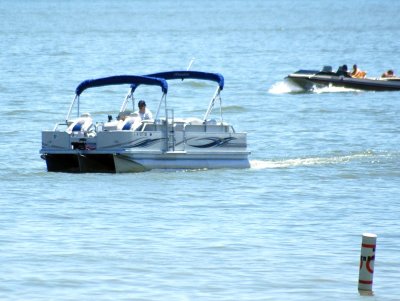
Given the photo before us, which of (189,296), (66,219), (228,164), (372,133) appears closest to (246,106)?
(372,133)

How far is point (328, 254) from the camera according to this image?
70.1 ft

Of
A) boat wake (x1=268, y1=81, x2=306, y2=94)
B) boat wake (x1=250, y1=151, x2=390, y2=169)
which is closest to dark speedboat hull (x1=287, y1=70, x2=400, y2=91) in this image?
boat wake (x1=268, y1=81, x2=306, y2=94)

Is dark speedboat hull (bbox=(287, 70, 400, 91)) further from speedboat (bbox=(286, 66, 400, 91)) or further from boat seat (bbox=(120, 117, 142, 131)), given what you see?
boat seat (bbox=(120, 117, 142, 131))

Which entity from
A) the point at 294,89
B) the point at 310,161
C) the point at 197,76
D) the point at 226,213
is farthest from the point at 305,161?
the point at 294,89

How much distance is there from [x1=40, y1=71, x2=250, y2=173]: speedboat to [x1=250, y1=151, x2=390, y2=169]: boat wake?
7.67 ft

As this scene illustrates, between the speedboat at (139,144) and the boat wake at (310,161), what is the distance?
234 centimetres

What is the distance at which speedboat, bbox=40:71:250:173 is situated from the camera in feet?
95.9

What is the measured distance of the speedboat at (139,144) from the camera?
1150 inches

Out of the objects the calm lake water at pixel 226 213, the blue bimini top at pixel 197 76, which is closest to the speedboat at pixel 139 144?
the calm lake water at pixel 226 213

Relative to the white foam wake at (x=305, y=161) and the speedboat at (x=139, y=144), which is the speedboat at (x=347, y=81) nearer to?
the white foam wake at (x=305, y=161)

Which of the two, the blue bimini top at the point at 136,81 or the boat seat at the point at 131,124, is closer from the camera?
the boat seat at the point at 131,124

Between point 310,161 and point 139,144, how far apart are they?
20.1 ft

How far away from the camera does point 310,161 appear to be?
34.2 metres

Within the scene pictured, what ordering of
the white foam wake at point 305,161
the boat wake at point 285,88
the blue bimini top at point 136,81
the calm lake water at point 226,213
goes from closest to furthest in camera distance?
1. the calm lake water at point 226,213
2. the blue bimini top at point 136,81
3. the white foam wake at point 305,161
4. the boat wake at point 285,88
